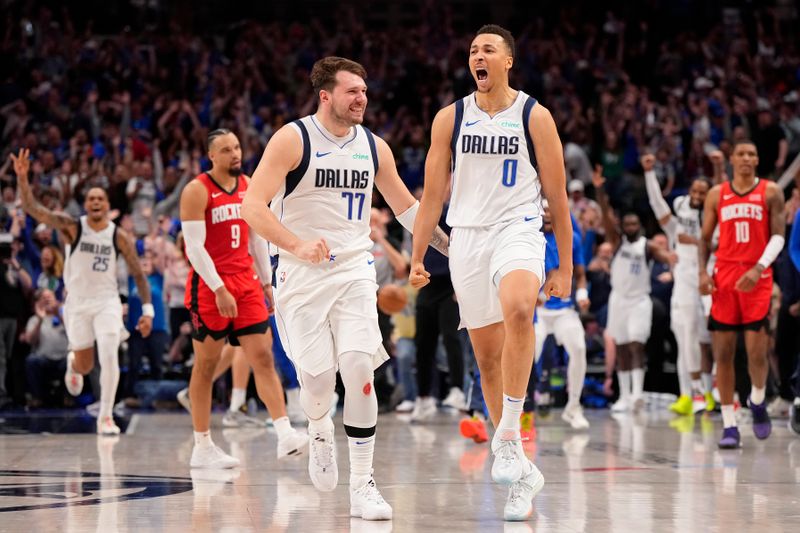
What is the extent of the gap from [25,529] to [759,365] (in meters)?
6.19

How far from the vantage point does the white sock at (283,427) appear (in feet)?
25.4

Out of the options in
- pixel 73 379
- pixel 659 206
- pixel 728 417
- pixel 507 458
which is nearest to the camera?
pixel 507 458

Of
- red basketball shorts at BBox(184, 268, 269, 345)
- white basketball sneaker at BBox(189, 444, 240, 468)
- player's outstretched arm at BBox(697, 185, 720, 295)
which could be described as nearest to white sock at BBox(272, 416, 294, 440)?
white basketball sneaker at BBox(189, 444, 240, 468)

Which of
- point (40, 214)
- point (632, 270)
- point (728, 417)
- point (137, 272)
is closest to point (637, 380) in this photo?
point (632, 270)

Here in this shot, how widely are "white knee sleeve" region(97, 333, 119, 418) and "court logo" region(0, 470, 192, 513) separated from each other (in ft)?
9.91

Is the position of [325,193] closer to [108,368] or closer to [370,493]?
[370,493]

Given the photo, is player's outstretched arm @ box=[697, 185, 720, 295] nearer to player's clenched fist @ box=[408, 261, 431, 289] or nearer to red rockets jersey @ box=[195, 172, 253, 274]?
red rockets jersey @ box=[195, 172, 253, 274]

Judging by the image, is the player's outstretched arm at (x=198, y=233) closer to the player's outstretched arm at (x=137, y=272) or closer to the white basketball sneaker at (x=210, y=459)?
the white basketball sneaker at (x=210, y=459)

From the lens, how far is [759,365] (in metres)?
9.44

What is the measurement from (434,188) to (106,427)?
5.41 m

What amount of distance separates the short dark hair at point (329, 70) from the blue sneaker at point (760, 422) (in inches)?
204

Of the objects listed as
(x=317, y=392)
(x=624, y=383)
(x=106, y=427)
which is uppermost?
(x=317, y=392)

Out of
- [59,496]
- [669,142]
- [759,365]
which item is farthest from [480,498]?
[669,142]

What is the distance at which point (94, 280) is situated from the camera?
10625 millimetres
